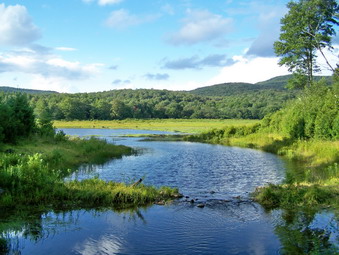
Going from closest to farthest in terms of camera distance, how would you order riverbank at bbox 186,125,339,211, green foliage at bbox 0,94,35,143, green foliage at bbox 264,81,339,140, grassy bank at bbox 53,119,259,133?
1. riverbank at bbox 186,125,339,211
2. green foliage at bbox 0,94,35,143
3. green foliage at bbox 264,81,339,140
4. grassy bank at bbox 53,119,259,133

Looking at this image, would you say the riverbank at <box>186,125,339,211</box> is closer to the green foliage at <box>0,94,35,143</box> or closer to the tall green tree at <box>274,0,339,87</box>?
the tall green tree at <box>274,0,339,87</box>

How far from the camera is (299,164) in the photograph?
3309cm

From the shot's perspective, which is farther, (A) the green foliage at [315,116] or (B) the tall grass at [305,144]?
(A) the green foliage at [315,116]

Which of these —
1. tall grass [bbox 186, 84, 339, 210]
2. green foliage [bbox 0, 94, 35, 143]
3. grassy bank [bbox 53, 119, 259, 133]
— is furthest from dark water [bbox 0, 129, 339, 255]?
grassy bank [bbox 53, 119, 259, 133]

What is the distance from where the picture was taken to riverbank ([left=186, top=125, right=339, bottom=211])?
57.8ft

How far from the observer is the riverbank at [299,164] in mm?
17625

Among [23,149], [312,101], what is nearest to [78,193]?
[23,149]

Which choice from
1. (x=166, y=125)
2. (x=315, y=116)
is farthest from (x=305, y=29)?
(x=166, y=125)

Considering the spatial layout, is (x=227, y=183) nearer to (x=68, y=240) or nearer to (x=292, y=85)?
(x=68, y=240)

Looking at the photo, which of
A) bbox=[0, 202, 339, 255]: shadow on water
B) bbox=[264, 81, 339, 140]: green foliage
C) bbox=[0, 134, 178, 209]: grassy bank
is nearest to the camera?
bbox=[0, 202, 339, 255]: shadow on water

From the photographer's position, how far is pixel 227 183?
24141mm

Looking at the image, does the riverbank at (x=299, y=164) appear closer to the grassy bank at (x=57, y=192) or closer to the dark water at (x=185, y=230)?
the dark water at (x=185, y=230)

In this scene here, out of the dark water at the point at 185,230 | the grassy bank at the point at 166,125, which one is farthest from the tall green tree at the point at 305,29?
the grassy bank at the point at 166,125

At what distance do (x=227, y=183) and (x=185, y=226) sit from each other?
406 inches
